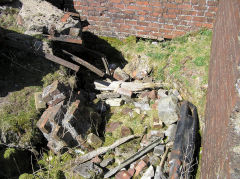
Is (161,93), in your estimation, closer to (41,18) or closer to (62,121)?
(62,121)

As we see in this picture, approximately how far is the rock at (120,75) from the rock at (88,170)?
214cm

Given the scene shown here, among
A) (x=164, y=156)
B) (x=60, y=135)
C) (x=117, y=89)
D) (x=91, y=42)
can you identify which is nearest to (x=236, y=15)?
(x=164, y=156)

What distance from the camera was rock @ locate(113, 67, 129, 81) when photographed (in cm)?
552

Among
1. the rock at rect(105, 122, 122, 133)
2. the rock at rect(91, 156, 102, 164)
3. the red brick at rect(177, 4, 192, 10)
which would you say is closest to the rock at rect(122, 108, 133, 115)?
the rock at rect(105, 122, 122, 133)

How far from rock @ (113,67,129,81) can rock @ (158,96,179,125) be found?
3.95 ft

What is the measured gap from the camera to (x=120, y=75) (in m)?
5.55

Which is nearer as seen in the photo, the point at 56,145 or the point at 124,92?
the point at 56,145

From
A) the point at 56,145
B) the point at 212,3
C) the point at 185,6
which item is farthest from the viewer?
the point at 185,6

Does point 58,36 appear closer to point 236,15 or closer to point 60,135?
point 60,135

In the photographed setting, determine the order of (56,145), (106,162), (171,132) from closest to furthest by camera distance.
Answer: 1. (106,162)
2. (56,145)
3. (171,132)

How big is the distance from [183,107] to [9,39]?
12.0 feet

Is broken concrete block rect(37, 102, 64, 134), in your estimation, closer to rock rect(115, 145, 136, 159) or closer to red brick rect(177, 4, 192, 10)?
rock rect(115, 145, 136, 159)

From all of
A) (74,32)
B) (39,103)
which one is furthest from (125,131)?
(74,32)

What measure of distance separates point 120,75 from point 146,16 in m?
1.54
